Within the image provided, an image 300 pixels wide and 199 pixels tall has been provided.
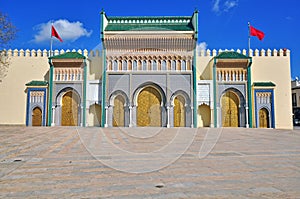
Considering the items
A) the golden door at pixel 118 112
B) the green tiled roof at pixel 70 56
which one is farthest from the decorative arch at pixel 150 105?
the green tiled roof at pixel 70 56

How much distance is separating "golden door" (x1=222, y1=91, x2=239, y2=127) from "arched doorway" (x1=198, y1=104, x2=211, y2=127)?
3.62ft

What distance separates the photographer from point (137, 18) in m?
18.0

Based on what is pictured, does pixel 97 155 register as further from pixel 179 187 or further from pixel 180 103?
pixel 180 103

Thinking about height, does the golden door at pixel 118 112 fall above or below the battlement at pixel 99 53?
below

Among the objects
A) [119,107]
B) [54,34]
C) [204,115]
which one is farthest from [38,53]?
[204,115]

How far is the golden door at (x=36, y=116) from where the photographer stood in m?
17.2

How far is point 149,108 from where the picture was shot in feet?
55.8

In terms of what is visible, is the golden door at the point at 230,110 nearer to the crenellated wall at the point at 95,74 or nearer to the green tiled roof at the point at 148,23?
the crenellated wall at the point at 95,74

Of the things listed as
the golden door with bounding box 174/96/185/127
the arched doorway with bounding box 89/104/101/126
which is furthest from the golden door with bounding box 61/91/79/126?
the golden door with bounding box 174/96/185/127

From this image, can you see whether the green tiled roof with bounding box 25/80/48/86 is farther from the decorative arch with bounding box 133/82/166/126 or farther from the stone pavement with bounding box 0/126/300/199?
the stone pavement with bounding box 0/126/300/199

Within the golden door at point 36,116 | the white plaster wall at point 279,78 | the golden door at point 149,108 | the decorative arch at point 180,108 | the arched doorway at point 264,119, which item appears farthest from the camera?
the white plaster wall at point 279,78

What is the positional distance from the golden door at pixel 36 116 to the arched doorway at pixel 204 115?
11.2m

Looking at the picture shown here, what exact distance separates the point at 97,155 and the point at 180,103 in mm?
12007

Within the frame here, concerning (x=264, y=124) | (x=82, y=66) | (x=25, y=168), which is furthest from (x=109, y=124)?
(x=25, y=168)
